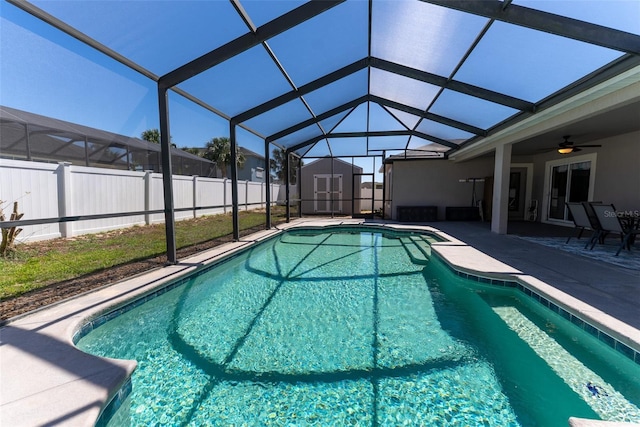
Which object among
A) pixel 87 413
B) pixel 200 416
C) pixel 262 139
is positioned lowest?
pixel 200 416

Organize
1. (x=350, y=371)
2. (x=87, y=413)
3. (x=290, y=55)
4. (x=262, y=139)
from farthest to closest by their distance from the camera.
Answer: (x=262, y=139), (x=290, y=55), (x=350, y=371), (x=87, y=413)

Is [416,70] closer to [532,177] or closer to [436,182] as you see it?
[436,182]

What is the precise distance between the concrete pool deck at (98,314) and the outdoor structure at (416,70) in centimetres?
153

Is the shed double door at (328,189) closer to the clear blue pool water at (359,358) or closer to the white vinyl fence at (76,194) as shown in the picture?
the white vinyl fence at (76,194)

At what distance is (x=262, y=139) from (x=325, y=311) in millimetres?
6311

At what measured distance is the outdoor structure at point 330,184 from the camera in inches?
536

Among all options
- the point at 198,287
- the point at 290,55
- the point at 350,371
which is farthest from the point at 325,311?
the point at 290,55

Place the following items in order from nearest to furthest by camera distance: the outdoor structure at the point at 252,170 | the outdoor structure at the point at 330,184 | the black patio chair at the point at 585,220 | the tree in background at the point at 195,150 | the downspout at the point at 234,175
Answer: the black patio chair at the point at 585,220
the downspout at the point at 234,175
the outdoor structure at the point at 330,184
the tree in background at the point at 195,150
the outdoor structure at the point at 252,170

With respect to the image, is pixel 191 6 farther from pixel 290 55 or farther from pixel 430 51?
pixel 430 51

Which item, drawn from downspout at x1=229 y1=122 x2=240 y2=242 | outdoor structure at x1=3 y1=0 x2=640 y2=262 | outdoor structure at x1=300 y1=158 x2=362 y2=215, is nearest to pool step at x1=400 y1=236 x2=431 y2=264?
outdoor structure at x1=3 y1=0 x2=640 y2=262

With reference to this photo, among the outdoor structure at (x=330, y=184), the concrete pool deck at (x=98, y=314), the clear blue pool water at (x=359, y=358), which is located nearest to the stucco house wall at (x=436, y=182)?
the outdoor structure at (x=330, y=184)

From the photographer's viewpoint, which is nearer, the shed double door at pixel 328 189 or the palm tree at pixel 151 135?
the shed double door at pixel 328 189

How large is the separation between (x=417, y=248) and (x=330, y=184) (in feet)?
25.2

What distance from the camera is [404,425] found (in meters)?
1.69
